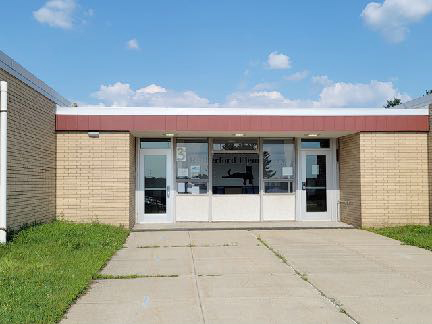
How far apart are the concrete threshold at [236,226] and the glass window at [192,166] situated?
1057 mm

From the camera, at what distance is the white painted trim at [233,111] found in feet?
40.9

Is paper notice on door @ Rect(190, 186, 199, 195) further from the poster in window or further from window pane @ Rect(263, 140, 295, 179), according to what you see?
window pane @ Rect(263, 140, 295, 179)

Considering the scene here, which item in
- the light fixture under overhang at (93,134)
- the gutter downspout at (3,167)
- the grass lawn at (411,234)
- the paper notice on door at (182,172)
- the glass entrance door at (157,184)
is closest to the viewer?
the gutter downspout at (3,167)

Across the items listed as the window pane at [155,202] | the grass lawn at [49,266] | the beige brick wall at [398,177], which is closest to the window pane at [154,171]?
the window pane at [155,202]

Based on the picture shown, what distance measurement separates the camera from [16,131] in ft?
32.4

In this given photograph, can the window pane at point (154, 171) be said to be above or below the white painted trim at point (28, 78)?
below

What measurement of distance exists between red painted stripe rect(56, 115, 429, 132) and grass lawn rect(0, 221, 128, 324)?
2.56m

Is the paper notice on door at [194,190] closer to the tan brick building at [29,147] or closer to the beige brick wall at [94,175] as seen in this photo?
the beige brick wall at [94,175]

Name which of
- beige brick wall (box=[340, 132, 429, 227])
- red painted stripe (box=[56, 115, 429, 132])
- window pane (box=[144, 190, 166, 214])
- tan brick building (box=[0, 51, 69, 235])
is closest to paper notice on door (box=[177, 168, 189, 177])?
window pane (box=[144, 190, 166, 214])

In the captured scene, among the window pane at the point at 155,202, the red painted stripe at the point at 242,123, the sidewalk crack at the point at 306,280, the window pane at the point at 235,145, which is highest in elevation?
the red painted stripe at the point at 242,123

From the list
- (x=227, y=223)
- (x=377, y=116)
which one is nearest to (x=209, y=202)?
(x=227, y=223)

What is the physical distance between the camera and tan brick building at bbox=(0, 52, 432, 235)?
1135 centimetres

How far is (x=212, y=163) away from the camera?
Result: 14.4 m

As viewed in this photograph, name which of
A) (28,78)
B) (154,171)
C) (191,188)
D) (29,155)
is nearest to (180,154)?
(154,171)
